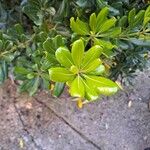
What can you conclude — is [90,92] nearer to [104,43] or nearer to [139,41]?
[104,43]

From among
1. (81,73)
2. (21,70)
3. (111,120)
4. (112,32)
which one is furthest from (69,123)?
(81,73)

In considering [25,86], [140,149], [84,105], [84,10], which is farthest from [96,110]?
[84,10]

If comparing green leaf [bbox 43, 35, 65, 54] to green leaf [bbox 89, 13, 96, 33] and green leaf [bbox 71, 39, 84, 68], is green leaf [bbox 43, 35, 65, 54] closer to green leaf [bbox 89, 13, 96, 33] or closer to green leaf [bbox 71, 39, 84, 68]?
green leaf [bbox 89, 13, 96, 33]

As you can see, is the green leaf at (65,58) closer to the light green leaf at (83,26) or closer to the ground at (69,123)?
the light green leaf at (83,26)

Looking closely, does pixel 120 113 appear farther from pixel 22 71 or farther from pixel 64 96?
pixel 22 71

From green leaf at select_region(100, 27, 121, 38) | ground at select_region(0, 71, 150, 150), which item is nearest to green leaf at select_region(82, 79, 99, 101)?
green leaf at select_region(100, 27, 121, 38)

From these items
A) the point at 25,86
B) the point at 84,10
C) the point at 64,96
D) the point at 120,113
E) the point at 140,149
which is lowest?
the point at 140,149

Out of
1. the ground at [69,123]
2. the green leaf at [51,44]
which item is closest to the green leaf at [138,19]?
the green leaf at [51,44]
